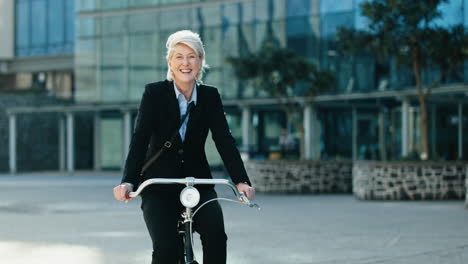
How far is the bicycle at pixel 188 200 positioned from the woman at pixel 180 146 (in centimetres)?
6

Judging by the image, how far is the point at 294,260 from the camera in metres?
8.07

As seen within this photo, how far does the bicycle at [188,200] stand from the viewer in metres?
4.05

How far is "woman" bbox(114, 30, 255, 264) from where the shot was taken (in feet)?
14.1

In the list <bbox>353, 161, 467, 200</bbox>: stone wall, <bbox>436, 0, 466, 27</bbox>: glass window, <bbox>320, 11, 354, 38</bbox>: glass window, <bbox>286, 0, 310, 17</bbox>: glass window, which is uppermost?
<bbox>286, 0, 310, 17</bbox>: glass window

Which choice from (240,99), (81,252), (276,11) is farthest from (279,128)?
(81,252)

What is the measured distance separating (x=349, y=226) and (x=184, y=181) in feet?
25.6

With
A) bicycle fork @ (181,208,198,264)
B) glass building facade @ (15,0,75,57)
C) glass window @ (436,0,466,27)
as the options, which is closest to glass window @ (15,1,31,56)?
glass building facade @ (15,0,75,57)

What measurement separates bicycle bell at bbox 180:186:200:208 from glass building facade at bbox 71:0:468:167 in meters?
19.4

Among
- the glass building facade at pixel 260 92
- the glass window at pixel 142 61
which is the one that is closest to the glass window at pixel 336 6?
the glass building facade at pixel 260 92

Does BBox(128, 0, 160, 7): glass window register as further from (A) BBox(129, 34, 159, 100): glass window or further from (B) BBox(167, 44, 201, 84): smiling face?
(B) BBox(167, 44, 201, 84): smiling face

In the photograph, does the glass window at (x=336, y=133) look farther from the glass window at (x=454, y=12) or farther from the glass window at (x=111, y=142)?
the glass window at (x=111, y=142)

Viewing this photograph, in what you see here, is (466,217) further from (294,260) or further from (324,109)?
(324,109)

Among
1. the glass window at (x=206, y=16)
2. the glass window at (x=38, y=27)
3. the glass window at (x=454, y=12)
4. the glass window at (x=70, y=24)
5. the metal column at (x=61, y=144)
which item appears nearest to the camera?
the glass window at (x=454, y=12)

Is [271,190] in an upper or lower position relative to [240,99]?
lower
